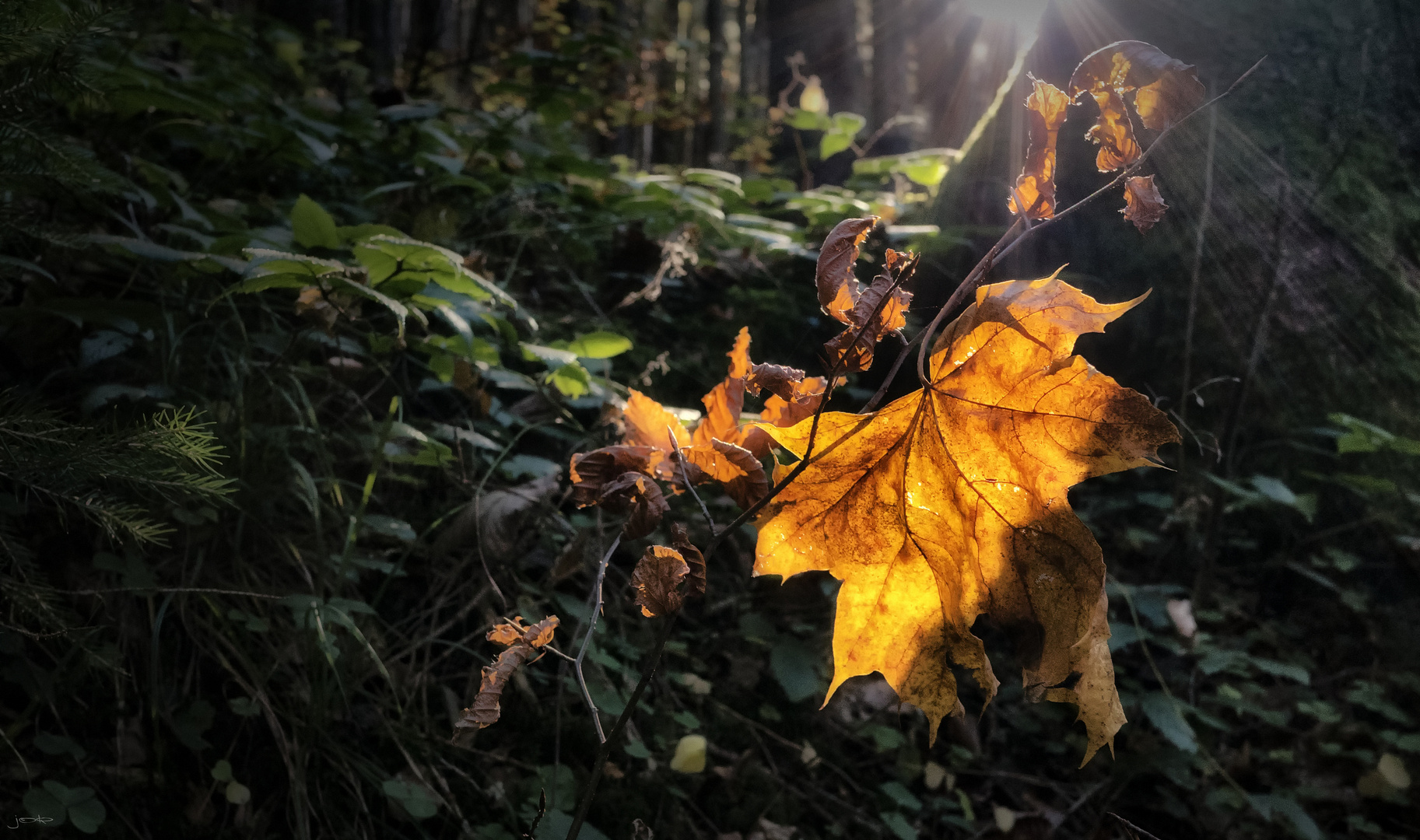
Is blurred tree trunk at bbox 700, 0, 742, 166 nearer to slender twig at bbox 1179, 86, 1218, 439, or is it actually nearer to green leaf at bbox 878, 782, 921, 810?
slender twig at bbox 1179, 86, 1218, 439

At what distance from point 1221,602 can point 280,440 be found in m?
2.56

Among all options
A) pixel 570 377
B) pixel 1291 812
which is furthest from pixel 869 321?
pixel 1291 812

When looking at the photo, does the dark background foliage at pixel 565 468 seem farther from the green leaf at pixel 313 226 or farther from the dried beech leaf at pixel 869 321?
the dried beech leaf at pixel 869 321

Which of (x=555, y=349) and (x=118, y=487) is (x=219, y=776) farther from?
(x=555, y=349)

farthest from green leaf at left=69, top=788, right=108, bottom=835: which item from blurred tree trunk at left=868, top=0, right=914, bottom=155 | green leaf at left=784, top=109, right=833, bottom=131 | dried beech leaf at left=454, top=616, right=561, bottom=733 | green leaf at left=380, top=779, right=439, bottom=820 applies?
blurred tree trunk at left=868, top=0, right=914, bottom=155

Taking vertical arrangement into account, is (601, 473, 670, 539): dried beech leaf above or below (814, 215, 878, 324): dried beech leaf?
below

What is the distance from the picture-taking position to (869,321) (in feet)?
2.28

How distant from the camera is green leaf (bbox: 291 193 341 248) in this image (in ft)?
4.45

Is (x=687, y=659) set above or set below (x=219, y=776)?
below

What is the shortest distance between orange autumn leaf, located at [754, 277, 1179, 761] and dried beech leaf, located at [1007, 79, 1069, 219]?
73 mm

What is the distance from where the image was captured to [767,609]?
1.87 m

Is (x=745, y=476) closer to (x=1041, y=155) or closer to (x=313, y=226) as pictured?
(x=1041, y=155)

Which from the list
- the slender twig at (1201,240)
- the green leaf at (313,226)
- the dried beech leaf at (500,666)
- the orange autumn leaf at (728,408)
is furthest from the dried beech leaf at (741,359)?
A: the slender twig at (1201,240)

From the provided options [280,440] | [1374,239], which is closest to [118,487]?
[280,440]
